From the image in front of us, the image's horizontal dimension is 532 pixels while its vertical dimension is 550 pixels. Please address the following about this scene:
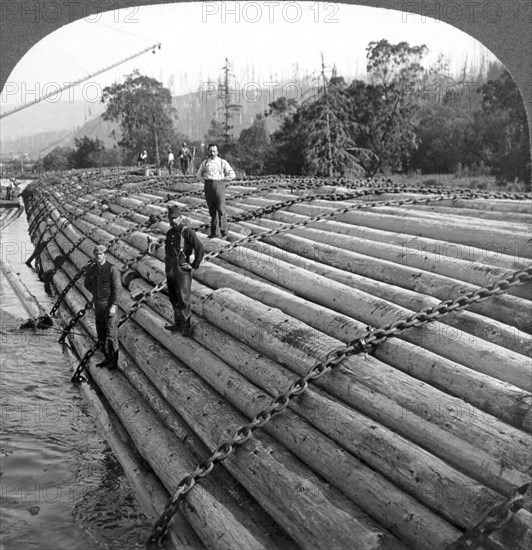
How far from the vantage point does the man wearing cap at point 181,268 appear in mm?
6676

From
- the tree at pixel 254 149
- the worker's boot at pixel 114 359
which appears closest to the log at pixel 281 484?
the worker's boot at pixel 114 359

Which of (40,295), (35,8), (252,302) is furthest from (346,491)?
(40,295)

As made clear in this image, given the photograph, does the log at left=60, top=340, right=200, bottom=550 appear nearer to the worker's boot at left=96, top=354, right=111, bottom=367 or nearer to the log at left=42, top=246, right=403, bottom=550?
the worker's boot at left=96, top=354, right=111, bottom=367

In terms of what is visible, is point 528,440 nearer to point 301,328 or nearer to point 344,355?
point 344,355

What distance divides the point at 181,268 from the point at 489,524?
14.0 feet

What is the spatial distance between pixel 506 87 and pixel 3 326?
29831mm

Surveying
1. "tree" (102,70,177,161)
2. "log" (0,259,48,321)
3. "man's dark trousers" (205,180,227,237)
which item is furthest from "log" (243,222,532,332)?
"tree" (102,70,177,161)

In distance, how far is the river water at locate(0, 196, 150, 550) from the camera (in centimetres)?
544

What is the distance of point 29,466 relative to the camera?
22.0 feet

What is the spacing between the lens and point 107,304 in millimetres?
7508

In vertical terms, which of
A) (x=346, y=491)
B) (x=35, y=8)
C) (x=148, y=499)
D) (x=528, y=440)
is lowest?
(x=148, y=499)

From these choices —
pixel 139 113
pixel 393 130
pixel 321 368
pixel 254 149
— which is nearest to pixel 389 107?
pixel 393 130

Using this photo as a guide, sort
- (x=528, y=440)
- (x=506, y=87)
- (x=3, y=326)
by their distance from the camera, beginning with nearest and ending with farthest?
1. (x=528, y=440)
2. (x=3, y=326)
3. (x=506, y=87)

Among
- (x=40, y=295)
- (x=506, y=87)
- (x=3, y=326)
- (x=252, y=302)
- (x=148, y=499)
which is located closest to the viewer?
(x=148, y=499)
